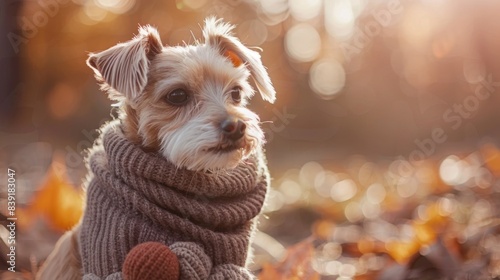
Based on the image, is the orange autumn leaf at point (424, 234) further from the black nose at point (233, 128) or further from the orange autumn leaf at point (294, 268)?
the black nose at point (233, 128)

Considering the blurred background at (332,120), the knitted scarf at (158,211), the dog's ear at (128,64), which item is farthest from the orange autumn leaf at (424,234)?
the dog's ear at (128,64)

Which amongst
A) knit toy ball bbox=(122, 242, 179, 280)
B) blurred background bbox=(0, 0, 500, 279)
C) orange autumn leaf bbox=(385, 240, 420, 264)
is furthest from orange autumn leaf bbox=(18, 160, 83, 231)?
orange autumn leaf bbox=(385, 240, 420, 264)

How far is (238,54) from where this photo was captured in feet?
6.36

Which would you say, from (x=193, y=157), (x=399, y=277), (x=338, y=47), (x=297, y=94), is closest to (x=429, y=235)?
(x=399, y=277)

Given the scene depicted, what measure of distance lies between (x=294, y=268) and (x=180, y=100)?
86cm

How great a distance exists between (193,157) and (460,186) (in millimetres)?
2090

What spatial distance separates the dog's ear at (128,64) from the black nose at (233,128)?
0.25 meters

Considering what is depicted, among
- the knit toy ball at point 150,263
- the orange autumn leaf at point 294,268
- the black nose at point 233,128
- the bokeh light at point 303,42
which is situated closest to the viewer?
the knit toy ball at point 150,263

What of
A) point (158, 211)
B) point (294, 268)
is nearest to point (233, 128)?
point (158, 211)

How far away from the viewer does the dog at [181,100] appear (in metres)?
1.66

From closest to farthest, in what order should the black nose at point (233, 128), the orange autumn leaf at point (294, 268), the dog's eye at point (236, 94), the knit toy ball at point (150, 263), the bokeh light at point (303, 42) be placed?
the knit toy ball at point (150, 263), the black nose at point (233, 128), the dog's eye at point (236, 94), the orange autumn leaf at point (294, 268), the bokeh light at point (303, 42)

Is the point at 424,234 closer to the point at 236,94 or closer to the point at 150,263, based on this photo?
the point at 236,94

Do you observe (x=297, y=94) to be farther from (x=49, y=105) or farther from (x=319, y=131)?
(x=49, y=105)

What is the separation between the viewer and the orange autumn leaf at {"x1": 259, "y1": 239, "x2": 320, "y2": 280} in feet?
7.35
